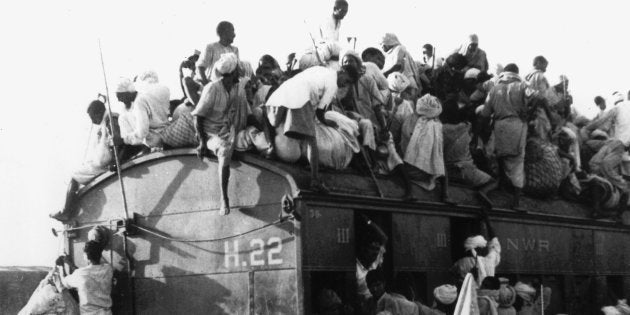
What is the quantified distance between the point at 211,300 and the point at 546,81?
6186 millimetres

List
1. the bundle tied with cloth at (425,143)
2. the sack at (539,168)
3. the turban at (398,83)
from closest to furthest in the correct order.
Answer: the bundle tied with cloth at (425,143), the turban at (398,83), the sack at (539,168)

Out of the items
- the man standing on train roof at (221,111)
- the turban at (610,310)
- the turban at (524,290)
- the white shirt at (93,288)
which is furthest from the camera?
the turban at (610,310)

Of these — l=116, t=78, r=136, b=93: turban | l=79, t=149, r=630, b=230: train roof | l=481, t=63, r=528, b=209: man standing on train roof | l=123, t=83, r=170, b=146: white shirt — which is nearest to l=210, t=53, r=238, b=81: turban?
l=79, t=149, r=630, b=230: train roof

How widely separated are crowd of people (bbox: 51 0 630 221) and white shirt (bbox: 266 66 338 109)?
0.5 inches

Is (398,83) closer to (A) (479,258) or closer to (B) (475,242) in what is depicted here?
(B) (475,242)

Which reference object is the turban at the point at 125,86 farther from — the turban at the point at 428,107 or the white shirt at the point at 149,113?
the turban at the point at 428,107

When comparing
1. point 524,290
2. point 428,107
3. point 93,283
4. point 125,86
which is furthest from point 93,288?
point 524,290

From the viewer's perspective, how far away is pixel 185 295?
8203 millimetres

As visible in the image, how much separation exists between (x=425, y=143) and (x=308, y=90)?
6.55 ft

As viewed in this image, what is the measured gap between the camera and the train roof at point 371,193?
7891 mm

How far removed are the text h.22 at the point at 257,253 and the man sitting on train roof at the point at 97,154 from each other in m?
1.59

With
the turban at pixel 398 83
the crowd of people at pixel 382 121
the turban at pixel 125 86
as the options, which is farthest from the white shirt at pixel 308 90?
the turban at pixel 398 83

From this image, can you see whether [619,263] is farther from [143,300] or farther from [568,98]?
[143,300]

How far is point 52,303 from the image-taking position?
8.45 meters
